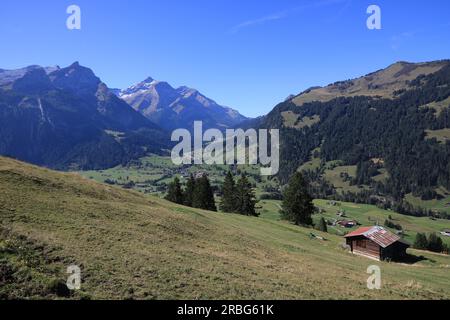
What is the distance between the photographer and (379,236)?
212 feet

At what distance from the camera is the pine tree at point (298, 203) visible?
314 feet

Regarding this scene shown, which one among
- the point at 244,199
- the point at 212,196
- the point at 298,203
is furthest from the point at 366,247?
the point at 212,196

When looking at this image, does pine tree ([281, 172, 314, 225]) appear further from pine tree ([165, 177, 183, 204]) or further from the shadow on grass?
the shadow on grass

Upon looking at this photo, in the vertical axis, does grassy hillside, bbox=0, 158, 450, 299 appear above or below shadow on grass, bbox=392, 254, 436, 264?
above

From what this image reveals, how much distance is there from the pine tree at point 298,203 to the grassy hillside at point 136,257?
155 ft

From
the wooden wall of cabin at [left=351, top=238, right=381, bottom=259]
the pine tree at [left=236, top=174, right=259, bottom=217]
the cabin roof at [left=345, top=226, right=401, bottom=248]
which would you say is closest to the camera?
the cabin roof at [left=345, top=226, right=401, bottom=248]

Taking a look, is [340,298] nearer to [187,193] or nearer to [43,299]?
[43,299]

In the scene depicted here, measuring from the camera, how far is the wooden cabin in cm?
6234

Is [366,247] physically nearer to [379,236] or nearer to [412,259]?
[379,236]

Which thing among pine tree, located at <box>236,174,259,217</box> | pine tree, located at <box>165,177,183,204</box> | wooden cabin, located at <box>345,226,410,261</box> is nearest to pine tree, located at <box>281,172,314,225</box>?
pine tree, located at <box>236,174,259,217</box>

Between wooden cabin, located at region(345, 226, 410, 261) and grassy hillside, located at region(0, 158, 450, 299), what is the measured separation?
1370 centimetres

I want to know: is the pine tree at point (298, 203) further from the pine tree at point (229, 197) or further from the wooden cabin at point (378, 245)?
the wooden cabin at point (378, 245)
